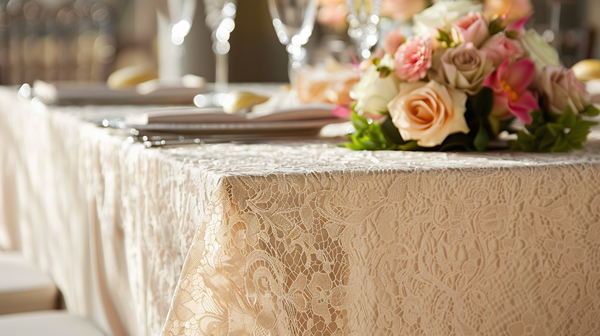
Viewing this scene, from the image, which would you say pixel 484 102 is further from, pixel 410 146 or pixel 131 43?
pixel 131 43

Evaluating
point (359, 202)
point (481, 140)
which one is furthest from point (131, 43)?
point (359, 202)

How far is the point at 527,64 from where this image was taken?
0.77m

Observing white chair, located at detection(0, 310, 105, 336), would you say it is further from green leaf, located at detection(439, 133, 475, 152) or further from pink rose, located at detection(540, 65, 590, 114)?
pink rose, located at detection(540, 65, 590, 114)

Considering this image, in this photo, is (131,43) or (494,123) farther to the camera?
(131,43)

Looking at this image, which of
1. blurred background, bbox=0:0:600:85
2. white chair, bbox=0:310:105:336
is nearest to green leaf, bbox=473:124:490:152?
white chair, bbox=0:310:105:336

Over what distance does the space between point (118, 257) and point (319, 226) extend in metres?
0.40

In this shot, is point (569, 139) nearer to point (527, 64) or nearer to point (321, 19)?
point (527, 64)

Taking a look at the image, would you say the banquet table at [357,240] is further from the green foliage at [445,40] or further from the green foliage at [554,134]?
the green foliage at [445,40]

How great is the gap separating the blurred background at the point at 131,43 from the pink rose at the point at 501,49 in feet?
8.36

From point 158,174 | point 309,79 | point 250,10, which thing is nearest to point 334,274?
point 158,174

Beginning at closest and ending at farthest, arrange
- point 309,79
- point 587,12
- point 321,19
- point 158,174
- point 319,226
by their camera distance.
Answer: point 319,226
point 158,174
point 309,79
point 321,19
point 587,12

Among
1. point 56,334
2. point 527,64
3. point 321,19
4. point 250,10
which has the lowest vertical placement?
point 56,334

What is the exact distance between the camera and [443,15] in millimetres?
817

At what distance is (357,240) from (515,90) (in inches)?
11.9
